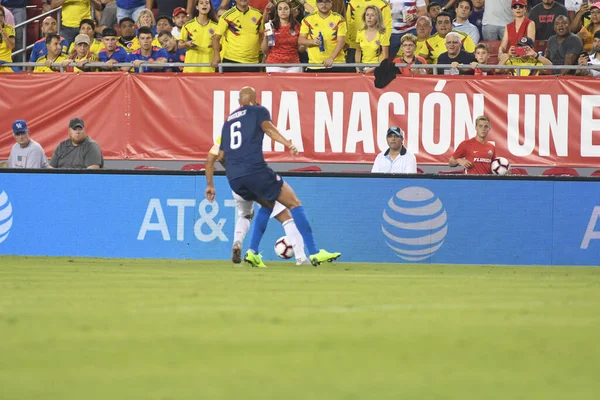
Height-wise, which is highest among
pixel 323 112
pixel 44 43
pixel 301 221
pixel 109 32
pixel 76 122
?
pixel 109 32

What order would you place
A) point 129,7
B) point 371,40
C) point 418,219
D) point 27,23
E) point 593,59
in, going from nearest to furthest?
point 418,219 → point 593,59 → point 371,40 → point 129,7 → point 27,23

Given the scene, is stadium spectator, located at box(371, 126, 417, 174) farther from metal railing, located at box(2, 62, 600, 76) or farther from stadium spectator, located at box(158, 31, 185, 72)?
stadium spectator, located at box(158, 31, 185, 72)

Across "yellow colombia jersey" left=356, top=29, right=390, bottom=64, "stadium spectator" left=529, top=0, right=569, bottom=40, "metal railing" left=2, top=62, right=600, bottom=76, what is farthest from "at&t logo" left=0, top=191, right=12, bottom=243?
"stadium spectator" left=529, top=0, right=569, bottom=40

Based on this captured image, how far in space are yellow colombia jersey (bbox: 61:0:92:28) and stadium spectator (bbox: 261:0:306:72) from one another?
15.1ft

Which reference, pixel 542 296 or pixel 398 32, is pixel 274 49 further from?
pixel 542 296

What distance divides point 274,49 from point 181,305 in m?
11.1

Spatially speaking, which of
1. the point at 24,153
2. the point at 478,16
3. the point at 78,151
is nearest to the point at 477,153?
the point at 478,16

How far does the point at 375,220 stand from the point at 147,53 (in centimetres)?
578

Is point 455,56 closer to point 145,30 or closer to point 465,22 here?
point 465,22

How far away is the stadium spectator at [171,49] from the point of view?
64.1 ft

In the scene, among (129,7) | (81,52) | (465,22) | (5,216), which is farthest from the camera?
(129,7)

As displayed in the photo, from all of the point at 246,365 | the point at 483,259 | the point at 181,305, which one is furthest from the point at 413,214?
the point at 246,365

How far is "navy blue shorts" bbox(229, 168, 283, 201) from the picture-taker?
13828 mm

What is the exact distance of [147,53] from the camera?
772 inches
